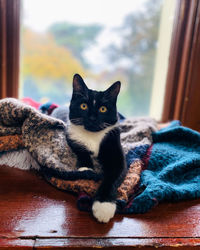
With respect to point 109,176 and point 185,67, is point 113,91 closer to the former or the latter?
point 109,176

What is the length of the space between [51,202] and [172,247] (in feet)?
0.96

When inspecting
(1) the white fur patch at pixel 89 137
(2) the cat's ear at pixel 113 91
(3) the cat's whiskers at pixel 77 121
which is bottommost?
(1) the white fur patch at pixel 89 137

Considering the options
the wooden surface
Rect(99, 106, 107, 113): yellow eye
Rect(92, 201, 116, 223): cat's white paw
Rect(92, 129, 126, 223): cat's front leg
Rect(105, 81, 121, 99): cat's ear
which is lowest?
the wooden surface

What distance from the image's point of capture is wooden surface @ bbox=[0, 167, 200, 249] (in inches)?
17.7

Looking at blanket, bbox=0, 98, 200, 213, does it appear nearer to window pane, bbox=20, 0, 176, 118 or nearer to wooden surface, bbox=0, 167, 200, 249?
wooden surface, bbox=0, 167, 200, 249

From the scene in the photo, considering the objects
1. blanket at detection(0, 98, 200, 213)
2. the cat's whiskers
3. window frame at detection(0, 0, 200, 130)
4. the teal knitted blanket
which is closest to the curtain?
window frame at detection(0, 0, 200, 130)

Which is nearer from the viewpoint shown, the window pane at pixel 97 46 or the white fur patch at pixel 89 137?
the white fur patch at pixel 89 137

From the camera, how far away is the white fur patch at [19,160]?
2.32 feet

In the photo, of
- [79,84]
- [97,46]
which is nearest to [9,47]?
[97,46]

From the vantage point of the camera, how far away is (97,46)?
1602mm

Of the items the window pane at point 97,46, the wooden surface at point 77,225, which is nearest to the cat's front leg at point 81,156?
the wooden surface at point 77,225

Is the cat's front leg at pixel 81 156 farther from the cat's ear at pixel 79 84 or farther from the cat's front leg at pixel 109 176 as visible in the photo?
the cat's ear at pixel 79 84

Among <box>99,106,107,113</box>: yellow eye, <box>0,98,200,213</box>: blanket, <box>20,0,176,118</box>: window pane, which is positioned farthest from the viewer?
<box>20,0,176,118</box>: window pane

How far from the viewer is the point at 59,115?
94 cm
